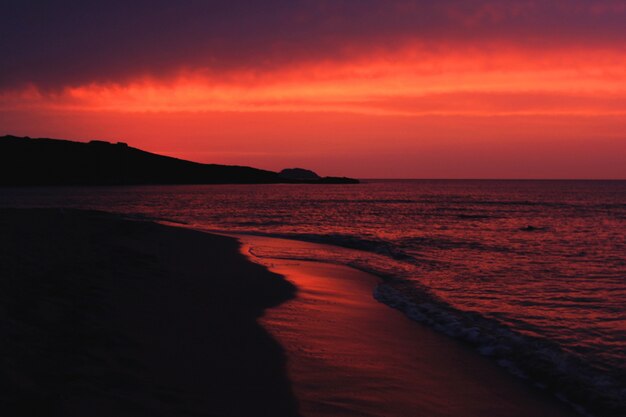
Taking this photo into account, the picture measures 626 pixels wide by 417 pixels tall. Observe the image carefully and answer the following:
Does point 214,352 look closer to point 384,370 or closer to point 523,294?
point 384,370

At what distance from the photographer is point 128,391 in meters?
5.63

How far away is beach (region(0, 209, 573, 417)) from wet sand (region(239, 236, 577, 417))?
0.02 meters

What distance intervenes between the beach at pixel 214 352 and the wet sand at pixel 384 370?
0.9 inches

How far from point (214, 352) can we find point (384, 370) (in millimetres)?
2560

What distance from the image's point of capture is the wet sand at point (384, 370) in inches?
249

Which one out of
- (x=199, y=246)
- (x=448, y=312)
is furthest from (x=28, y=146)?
(x=448, y=312)

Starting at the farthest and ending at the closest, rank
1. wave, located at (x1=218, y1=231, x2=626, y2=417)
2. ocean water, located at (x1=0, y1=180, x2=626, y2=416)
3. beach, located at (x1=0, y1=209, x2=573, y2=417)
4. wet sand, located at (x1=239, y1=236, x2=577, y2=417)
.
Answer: ocean water, located at (x1=0, y1=180, x2=626, y2=416) < wave, located at (x1=218, y1=231, x2=626, y2=417) < wet sand, located at (x1=239, y1=236, x2=577, y2=417) < beach, located at (x1=0, y1=209, x2=573, y2=417)

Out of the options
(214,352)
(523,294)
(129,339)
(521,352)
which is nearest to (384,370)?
(214,352)

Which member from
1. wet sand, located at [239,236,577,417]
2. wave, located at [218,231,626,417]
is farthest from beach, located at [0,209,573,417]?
wave, located at [218,231,626,417]

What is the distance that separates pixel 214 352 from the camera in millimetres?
7633

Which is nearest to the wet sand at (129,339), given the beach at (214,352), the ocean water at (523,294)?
the beach at (214,352)

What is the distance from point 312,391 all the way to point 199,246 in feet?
53.7

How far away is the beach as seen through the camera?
221 inches

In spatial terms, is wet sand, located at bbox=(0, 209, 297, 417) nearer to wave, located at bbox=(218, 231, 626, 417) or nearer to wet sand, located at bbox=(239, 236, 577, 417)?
wet sand, located at bbox=(239, 236, 577, 417)
